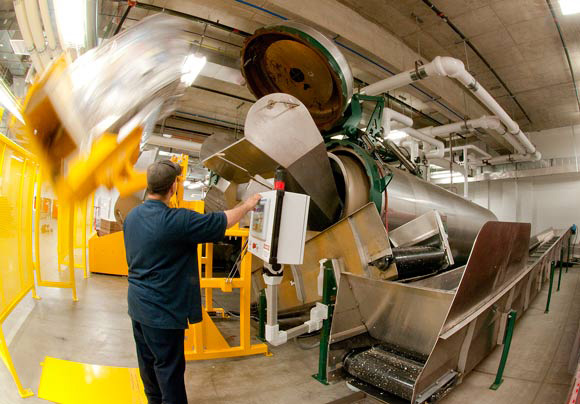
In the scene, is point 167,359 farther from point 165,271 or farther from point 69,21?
point 69,21

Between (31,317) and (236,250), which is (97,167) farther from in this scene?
(236,250)

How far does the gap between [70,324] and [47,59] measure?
2149 mm

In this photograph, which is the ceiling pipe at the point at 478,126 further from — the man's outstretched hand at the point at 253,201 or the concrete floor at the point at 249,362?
the man's outstretched hand at the point at 253,201

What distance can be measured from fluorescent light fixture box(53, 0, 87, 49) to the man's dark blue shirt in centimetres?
77

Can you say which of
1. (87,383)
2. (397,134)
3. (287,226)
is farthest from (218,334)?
(397,134)

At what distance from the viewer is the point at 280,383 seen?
1.70 m

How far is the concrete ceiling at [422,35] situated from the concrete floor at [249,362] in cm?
236

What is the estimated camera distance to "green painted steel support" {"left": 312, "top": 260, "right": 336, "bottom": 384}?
168cm

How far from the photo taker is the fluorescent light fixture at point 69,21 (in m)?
1.25

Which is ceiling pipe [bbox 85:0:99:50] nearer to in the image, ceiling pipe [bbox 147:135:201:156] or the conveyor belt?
the conveyor belt

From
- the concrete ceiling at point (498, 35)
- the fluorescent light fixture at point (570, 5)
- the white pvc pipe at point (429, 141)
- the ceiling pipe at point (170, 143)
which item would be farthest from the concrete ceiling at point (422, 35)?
the ceiling pipe at point (170, 143)

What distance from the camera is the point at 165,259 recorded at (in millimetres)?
1146

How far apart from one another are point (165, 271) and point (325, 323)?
95 centimetres

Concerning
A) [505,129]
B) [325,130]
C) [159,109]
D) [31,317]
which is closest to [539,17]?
[505,129]
